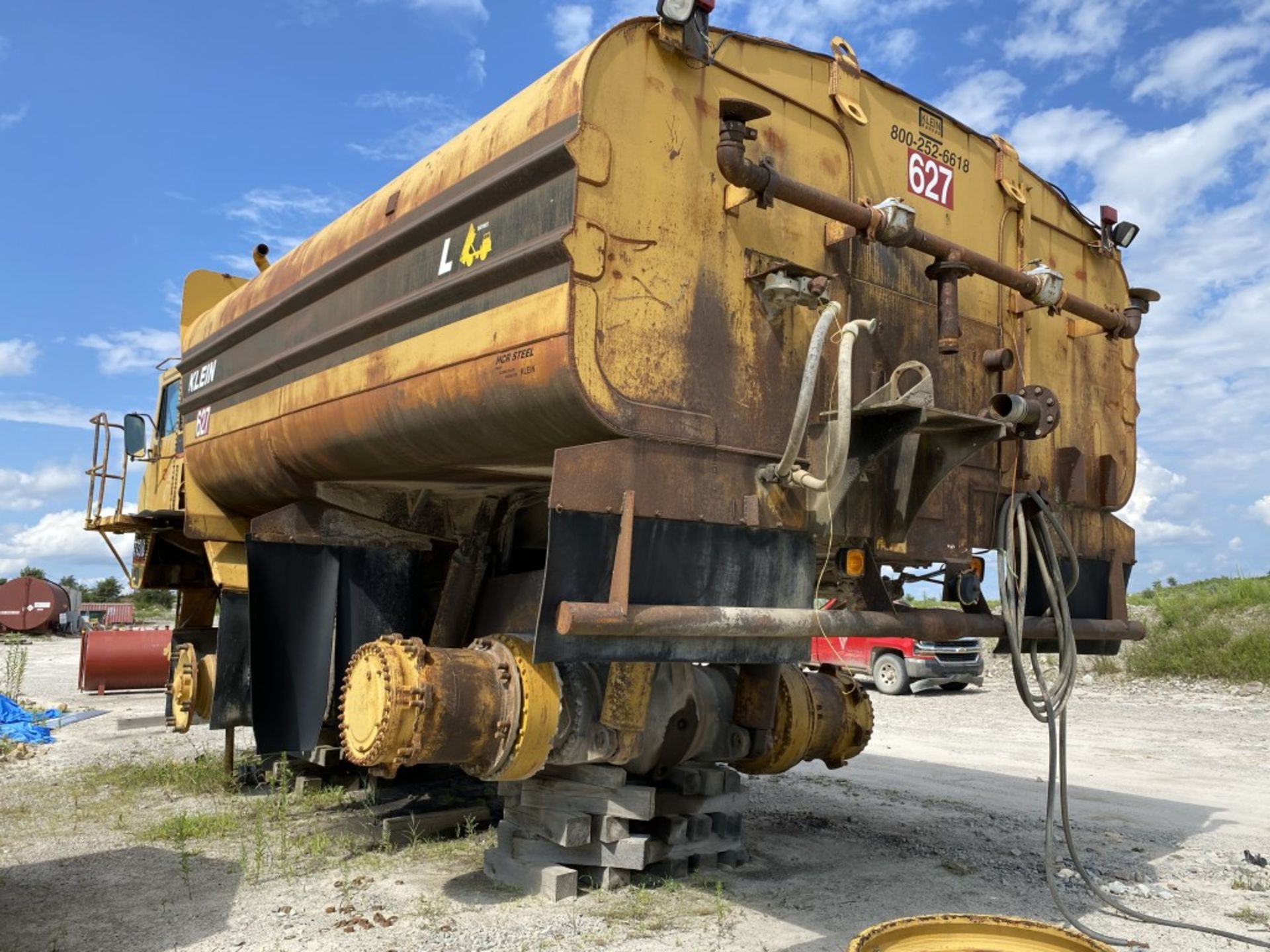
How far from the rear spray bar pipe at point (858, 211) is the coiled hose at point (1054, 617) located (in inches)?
36.4

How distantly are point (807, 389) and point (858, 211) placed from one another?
763 millimetres

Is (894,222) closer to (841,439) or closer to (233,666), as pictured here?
(841,439)

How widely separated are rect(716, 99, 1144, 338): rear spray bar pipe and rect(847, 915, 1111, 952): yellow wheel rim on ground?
7.56 feet

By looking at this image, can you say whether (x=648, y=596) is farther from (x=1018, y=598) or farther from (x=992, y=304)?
(x=992, y=304)

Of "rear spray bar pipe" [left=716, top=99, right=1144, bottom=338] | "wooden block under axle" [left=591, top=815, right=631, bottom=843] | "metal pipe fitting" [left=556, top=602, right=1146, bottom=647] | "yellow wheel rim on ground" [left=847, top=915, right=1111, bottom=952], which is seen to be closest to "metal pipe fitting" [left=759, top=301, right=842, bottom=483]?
"rear spray bar pipe" [left=716, top=99, right=1144, bottom=338]

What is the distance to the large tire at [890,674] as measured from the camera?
16.2 metres

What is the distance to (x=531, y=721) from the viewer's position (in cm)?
409

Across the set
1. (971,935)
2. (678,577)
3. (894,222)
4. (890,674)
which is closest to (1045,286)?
(894,222)

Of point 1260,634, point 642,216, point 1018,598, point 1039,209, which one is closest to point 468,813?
point 1018,598

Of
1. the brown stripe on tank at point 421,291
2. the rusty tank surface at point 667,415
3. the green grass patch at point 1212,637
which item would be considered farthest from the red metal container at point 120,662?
the green grass patch at point 1212,637

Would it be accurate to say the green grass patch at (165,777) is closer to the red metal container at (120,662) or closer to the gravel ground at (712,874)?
the gravel ground at (712,874)

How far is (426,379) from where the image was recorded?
13.5 ft

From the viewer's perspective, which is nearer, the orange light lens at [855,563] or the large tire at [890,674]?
the orange light lens at [855,563]

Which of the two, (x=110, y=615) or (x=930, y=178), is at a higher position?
(x=930, y=178)
